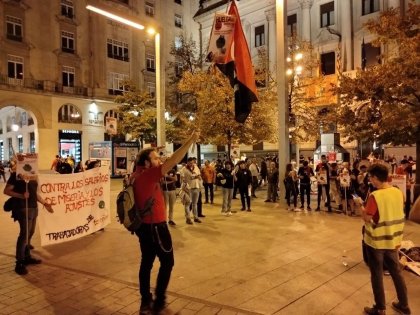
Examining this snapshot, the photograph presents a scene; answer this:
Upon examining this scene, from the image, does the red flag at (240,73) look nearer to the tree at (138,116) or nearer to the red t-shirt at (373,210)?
the red t-shirt at (373,210)

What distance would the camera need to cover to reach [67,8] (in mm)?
36875

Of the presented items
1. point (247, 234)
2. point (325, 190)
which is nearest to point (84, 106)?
point (325, 190)

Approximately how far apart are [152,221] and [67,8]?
122 feet

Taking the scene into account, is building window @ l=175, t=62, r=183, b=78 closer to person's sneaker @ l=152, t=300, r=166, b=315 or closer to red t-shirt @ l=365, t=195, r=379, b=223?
person's sneaker @ l=152, t=300, r=166, b=315

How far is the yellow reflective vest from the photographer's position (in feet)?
15.1

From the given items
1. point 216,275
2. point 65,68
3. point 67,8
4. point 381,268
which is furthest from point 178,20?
point 381,268

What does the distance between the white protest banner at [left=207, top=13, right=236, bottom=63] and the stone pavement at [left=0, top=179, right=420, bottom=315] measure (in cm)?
403

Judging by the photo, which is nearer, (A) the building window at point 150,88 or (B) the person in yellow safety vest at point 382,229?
(B) the person in yellow safety vest at point 382,229

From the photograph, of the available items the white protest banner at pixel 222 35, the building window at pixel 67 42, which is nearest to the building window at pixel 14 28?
the building window at pixel 67 42

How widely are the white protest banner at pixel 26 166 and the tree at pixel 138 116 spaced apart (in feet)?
82.2

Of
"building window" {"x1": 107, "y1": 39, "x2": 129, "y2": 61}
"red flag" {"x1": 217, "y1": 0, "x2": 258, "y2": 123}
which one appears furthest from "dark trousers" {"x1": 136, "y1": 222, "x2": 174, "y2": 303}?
"building window" {"x1": 107, "y1": 39, "x2": 129, "y2": 61}

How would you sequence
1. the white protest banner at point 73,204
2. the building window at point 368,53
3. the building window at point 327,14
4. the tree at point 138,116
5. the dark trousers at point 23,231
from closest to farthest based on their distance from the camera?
the dark trousers at point 23,231
the white protest banner at point 73,204
the building window at point 368,53
the tree at point 138,116
the building window at point 327,14

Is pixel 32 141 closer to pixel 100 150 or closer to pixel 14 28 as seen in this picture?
pixel 14 28

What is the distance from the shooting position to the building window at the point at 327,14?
3456 centimetres
